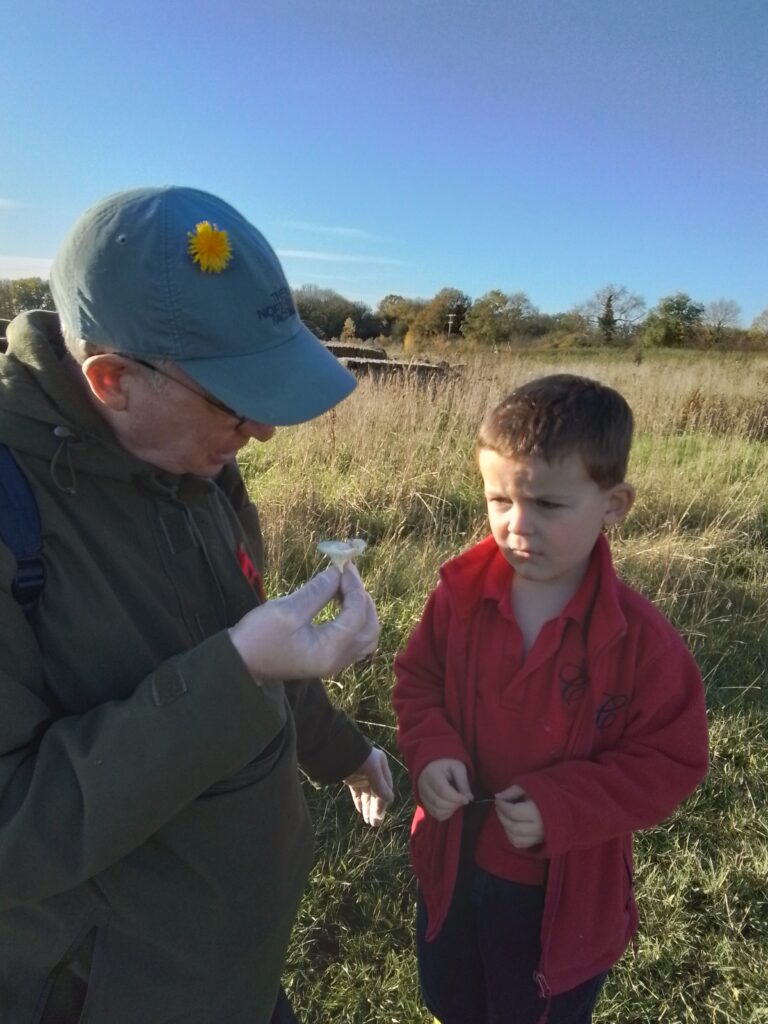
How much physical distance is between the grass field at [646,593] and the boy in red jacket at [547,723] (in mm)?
777

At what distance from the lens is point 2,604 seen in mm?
902

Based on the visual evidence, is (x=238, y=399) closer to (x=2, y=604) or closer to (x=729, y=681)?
(x=2, y=604)

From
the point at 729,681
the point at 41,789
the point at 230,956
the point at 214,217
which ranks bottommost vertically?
the point at 729,681

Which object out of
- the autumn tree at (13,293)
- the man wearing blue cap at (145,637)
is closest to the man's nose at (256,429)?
the man wearing blue cap at (145,637)

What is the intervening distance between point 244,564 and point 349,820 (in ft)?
5.59

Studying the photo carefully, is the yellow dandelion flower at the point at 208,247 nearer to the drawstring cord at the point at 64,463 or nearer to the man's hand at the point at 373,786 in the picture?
the drawstring cord at the point at 64,463

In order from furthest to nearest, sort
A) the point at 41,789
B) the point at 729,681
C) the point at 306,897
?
the point at 729,681, the point at 306,897, the point at 41,789

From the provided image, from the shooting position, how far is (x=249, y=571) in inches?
53.0

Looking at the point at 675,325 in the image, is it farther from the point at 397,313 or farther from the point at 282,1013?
the point at 282,1013

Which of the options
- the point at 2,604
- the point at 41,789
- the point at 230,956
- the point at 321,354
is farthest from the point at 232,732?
the point at 321,354

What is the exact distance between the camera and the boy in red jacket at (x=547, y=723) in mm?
1380

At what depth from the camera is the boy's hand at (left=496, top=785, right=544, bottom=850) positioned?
1.36 m

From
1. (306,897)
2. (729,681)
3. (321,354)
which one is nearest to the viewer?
(321,354)

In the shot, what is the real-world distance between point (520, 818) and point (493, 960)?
439 millimetres
